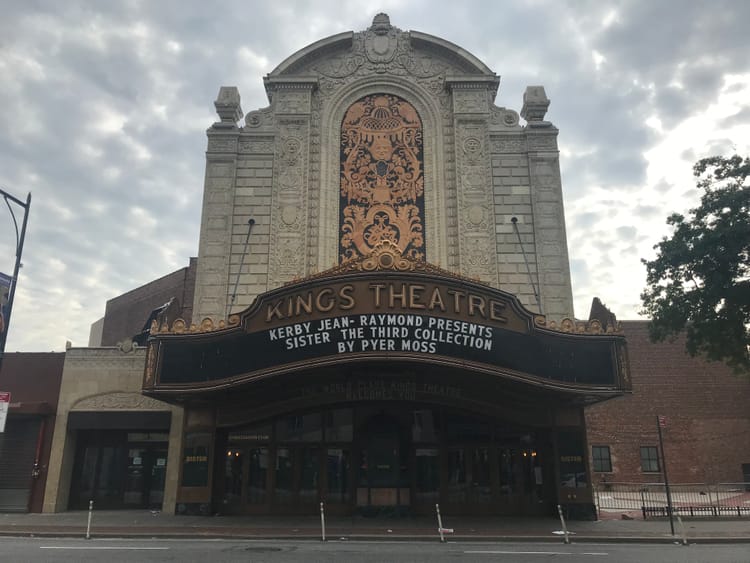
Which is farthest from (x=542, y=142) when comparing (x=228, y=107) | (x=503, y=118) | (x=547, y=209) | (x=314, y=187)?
(x=228, y=107)

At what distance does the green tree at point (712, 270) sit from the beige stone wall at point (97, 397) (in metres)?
20.5

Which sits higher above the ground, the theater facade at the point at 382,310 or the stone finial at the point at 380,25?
the stone finial at the point at 380,25

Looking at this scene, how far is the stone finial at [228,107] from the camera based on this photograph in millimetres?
24828

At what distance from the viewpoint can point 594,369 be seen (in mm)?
18188

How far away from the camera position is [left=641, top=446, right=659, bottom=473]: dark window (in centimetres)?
3519

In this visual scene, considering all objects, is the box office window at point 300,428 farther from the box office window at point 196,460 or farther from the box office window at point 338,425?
the box office window at point 196,460

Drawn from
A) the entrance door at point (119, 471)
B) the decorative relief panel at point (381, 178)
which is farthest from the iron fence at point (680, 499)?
the entrance door at point (119, 471)

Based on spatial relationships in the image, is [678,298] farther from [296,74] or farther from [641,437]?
[296,74]

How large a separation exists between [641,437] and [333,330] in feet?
88.1

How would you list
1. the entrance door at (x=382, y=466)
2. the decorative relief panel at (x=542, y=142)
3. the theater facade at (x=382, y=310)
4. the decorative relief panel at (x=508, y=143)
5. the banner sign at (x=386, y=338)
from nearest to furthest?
the banner sign at (x=386, y=338), the theater facade at (x=382, y=310), the entrance door at (x=382, y=466), the decorative relief panel at (x=542, y=142), the decorative relief panel at (x=508, y=143)

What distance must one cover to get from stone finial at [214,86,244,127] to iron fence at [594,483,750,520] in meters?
21.9

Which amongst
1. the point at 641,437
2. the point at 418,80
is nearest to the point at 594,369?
the point at 418,80

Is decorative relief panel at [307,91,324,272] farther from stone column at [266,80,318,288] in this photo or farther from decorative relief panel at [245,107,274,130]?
decorative relief panel at [245,107,274,130]

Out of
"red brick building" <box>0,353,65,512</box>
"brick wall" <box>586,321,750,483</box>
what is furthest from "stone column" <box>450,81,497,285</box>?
"brick wall" <box>586,321,750,483</box>
